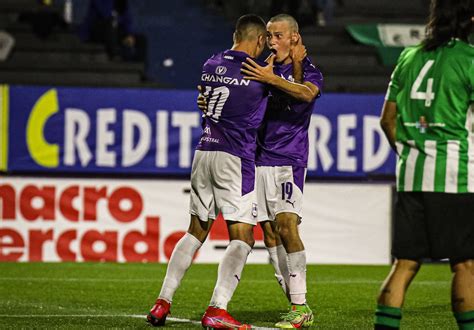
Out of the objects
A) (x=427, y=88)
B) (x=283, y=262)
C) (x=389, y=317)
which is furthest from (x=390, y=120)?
(x=283, y=262)

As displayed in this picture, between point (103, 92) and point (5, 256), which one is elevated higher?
point (103, 92)

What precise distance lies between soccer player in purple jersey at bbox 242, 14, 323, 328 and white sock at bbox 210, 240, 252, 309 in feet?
2.09

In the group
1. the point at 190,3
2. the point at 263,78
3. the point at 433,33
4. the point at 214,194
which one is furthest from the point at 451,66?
the point at 190,3

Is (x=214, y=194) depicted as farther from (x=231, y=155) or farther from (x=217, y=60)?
(x=217, y=60)

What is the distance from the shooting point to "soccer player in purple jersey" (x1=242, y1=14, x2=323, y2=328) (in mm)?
7504

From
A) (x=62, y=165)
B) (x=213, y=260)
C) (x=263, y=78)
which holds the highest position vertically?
(x=263, y=78)

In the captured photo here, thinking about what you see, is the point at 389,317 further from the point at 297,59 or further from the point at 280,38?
the point at 280,38

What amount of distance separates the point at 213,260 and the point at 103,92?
264 cm

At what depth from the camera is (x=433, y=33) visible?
18.2 ft

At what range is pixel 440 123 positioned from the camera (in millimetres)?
5461

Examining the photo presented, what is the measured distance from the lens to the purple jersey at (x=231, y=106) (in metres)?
7.00

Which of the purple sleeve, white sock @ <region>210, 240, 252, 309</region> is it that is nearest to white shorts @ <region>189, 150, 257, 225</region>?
white sock @ <region>210, 240, 252, 309</region>

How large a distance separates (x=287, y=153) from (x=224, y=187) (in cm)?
80

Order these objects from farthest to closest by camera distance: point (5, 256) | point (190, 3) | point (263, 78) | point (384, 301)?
point (190, 3), point (5, 256), point (263, 78), point (384, 301)
